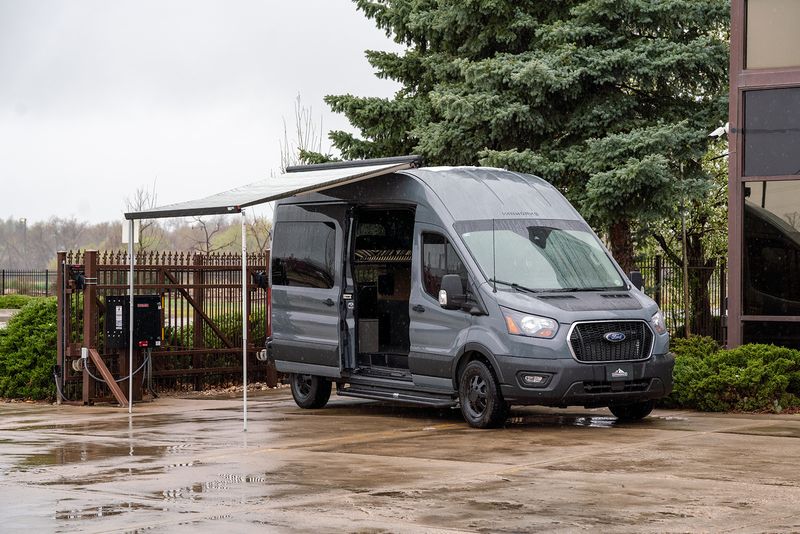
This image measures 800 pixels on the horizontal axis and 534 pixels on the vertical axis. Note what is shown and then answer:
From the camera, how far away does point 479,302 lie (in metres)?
13.6

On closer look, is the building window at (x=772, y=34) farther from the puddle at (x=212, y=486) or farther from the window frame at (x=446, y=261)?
the puddle at (x=212, y=486)

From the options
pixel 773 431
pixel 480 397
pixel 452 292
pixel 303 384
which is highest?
pixel 452 292

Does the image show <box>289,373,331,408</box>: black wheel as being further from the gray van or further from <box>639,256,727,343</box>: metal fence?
<box>639,256,727,343</box>: metal fence

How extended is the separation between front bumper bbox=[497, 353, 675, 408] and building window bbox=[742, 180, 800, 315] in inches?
160

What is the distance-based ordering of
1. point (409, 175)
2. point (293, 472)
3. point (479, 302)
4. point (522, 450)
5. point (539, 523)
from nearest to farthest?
point (539, 523) → point (293, 472) → point (522, 450) → point (479, 302) → point (409, 175)

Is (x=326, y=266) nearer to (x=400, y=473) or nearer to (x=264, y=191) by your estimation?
(x=264, y=191)

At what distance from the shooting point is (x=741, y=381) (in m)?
15.0

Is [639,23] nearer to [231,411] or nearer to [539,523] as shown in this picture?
[231,411]

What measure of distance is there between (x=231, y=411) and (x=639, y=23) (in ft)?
31.6

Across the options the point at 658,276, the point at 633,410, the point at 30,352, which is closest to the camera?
the point at 633,410

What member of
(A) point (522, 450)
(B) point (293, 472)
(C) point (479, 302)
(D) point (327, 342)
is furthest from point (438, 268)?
(B) point (293, 472)

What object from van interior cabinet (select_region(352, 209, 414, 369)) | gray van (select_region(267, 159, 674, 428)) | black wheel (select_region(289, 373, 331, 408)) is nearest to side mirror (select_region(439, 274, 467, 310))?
gray van (select_region(267, 159, 674, 428))

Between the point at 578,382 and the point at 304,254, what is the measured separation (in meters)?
4.62

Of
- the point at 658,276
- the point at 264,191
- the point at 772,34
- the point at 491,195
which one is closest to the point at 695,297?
the point at 658,276
